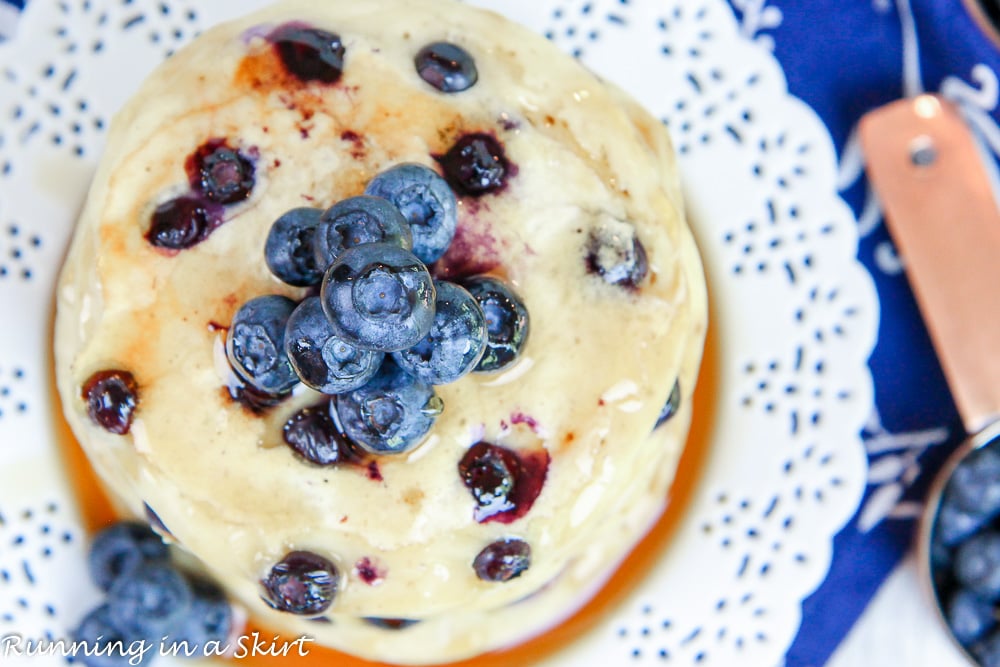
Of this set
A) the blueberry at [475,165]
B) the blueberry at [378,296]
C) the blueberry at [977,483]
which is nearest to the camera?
the blueberry at [378,296]

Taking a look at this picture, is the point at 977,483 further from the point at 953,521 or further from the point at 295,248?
the point at 295,248

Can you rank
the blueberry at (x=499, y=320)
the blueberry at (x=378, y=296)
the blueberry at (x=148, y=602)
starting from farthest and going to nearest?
1. the blueberry at (x=148, y=602)
2. the blueberry at (x=499, y=320)
3. the blueberry at (x=378, y=296)

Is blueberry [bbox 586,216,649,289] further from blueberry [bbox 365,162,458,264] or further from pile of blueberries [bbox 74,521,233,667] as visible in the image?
pile of blueberries [bbox 74,521,233,667]

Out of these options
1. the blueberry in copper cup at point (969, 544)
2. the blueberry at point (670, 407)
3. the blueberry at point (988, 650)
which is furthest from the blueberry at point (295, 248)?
the blueberry at point (988, 650)

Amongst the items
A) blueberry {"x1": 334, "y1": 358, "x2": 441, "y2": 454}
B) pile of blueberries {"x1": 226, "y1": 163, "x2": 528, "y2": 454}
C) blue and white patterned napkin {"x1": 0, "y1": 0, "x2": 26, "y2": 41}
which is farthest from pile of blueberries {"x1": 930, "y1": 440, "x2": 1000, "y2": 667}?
blue and white patterned napkin {"x1": 0, "y1": 0, "x2": 26, "y2": 41}

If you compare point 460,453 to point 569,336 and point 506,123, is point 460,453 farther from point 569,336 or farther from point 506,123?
point 506,123

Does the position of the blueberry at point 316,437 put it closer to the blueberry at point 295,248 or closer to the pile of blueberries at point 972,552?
the blueberry at point 295,248

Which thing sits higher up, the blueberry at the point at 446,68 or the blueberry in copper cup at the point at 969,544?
the blueberry at the point at 446,68

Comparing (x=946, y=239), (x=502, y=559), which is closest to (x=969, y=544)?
(x=946, y=239)
